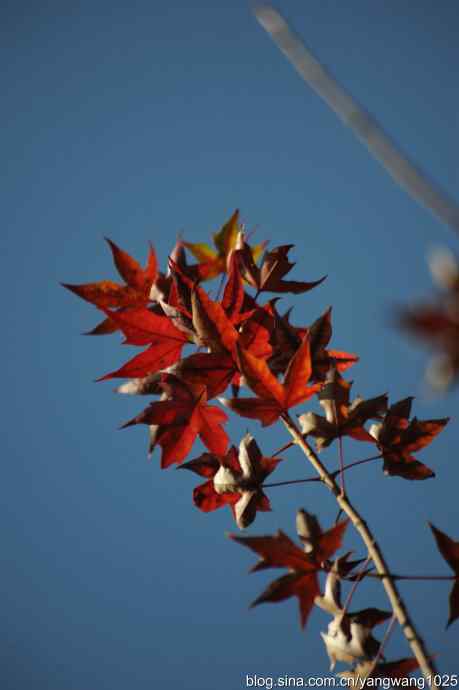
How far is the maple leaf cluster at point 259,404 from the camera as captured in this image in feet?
2.27

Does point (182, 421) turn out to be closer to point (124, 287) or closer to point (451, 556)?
point (124, 287)

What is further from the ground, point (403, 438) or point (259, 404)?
point (259, 404)

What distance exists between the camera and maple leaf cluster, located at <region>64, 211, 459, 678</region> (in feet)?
2.27

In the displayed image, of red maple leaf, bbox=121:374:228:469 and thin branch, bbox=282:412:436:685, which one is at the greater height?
red maple leaf, bbox=121:374:228:469

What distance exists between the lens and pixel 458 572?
0.69 m

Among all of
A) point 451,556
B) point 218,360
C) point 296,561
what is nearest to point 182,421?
point 218,360

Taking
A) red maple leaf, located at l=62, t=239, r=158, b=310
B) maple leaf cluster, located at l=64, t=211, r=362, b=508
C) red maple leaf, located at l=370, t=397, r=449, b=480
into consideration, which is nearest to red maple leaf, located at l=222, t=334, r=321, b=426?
maple leaf cluster, located at l=64, t=211, r=362, b=508

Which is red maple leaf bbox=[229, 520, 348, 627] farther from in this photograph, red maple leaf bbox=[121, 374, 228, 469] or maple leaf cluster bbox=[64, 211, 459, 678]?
red maple leaf bbox=[121, 374, 228, 469]

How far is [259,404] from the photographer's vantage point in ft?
2.49

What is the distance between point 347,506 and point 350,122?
1.67ft

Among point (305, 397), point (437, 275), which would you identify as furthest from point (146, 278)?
point (437, 275)

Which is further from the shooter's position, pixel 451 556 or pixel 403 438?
pixel 403 438

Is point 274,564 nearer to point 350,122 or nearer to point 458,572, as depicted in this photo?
point 458,572

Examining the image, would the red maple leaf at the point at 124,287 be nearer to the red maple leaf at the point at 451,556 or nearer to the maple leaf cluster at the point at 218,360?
the maple leaf cluster at the point at 218,360
